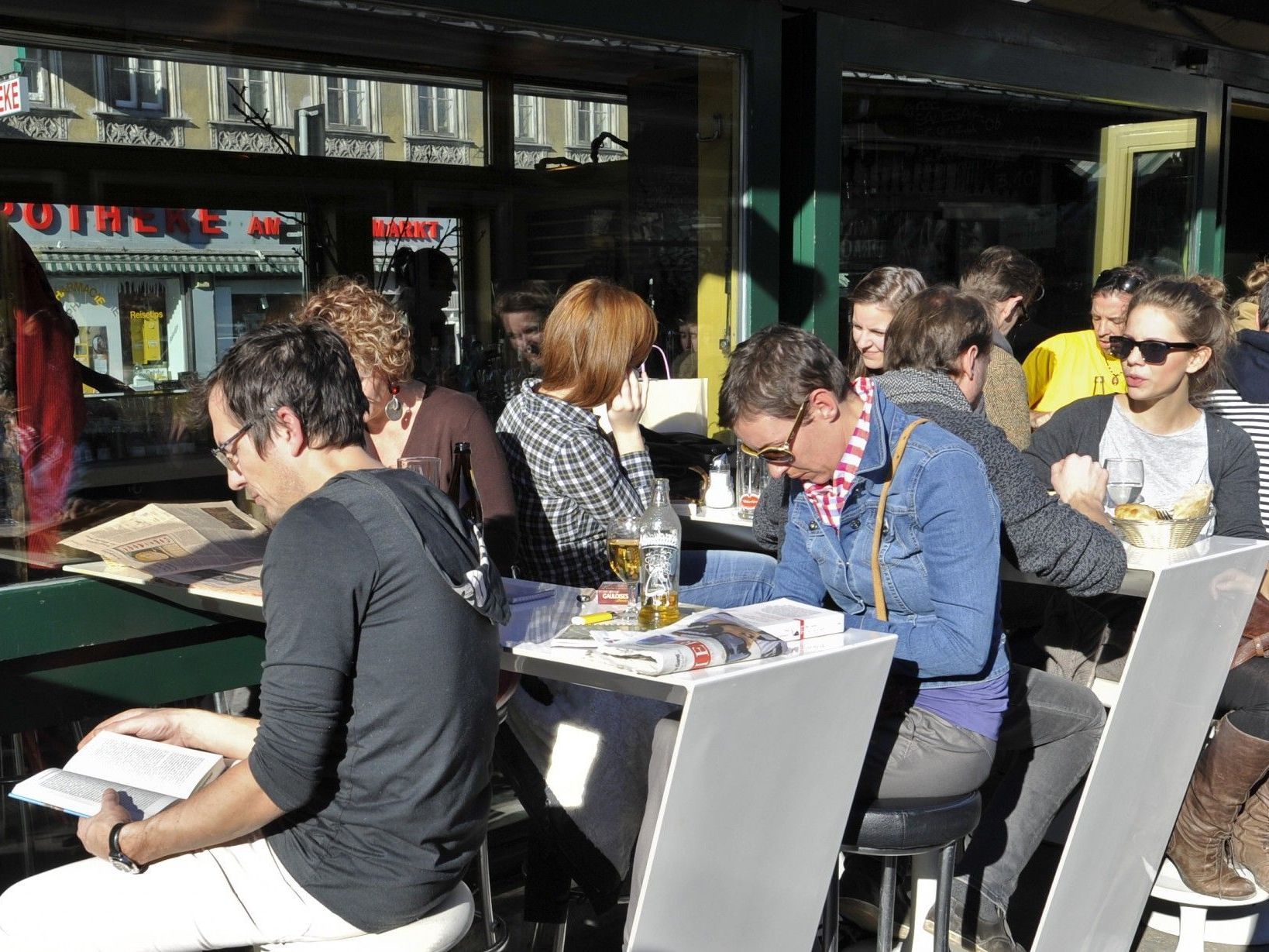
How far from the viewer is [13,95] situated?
313 cm

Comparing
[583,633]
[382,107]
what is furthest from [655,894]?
[382,107]

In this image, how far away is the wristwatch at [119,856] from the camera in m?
→ 2.03

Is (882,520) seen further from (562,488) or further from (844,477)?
(562,488)

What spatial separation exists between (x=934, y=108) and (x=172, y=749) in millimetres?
3952

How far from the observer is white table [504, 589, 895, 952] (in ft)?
6.82

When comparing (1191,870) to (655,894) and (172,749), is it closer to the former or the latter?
(655,894)

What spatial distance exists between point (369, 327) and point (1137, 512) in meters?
1.82

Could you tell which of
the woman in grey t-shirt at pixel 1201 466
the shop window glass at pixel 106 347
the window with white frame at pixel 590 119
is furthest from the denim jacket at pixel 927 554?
the window with white frame at pixel 590 119

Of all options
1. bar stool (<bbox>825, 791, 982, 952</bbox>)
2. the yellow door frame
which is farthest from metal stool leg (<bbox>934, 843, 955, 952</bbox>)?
the yellow door frame

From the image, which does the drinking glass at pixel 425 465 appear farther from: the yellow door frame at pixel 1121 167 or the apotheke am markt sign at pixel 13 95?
the yellow door frame at pixel 1121 167

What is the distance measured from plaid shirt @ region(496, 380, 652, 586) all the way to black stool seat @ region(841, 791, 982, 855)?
100 cm

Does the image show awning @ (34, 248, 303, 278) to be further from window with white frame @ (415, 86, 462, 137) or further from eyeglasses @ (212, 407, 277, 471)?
→ eyeglasses @ (212, 407, 277, 471)

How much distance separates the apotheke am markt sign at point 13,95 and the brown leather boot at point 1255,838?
3.42m

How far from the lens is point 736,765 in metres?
2.15
